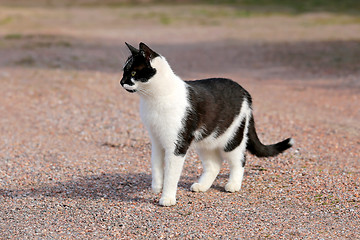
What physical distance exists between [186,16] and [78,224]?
21.0m

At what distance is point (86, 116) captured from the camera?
26.5 ft

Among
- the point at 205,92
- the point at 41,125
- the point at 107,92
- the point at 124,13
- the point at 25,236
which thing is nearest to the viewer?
the point at 25,236

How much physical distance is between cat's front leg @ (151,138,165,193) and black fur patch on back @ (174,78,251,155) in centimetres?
21

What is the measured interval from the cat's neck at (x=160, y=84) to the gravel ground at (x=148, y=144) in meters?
0.94

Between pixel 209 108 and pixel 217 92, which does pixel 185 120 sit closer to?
pixel 209 108

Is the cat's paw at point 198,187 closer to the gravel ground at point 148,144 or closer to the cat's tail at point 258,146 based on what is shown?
the gravel ground at point 148,144

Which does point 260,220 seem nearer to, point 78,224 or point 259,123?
point 78,224

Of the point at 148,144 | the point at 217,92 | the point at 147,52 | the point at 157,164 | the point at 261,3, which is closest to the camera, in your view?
the point at 147,52

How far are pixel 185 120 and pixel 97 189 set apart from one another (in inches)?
47.7

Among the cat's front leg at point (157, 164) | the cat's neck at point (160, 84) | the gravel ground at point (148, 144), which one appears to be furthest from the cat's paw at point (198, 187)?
the cat's neck at point (160, 84)

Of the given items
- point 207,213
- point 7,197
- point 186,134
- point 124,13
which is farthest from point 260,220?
point 124,13

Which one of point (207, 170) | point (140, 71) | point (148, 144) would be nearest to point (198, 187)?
point (207, 170)

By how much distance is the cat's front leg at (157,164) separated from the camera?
4.40 m

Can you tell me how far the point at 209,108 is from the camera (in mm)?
4496
